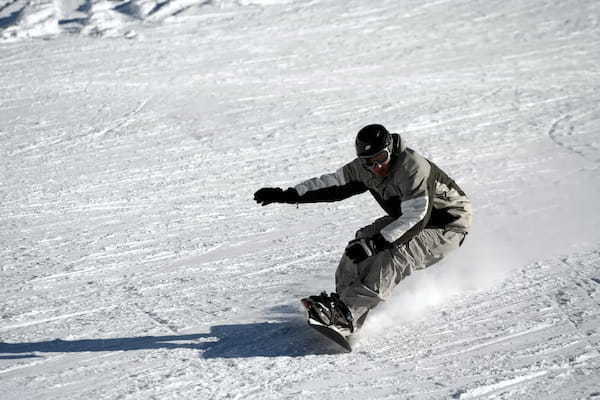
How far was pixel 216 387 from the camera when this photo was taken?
4758 millimetres

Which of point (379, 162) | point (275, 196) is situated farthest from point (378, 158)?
point (275, 196)

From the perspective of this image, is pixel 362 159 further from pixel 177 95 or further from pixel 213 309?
pixel 177 95

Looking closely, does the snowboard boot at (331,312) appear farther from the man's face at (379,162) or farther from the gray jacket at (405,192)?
the man's face at (379,162)

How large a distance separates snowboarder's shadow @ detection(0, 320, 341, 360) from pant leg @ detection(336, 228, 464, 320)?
0.36 m

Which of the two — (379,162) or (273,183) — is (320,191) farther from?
(273,183)

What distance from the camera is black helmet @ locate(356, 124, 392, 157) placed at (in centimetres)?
509

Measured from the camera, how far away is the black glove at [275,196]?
5645mm

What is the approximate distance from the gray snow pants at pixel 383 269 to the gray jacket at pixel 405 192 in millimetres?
144

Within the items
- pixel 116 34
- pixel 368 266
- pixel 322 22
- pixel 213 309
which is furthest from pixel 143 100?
pixel 368 266

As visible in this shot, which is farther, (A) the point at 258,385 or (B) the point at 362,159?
(B) the point at 362,159

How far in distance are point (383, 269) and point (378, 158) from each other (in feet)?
2.33

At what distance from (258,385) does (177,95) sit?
29.9 ft

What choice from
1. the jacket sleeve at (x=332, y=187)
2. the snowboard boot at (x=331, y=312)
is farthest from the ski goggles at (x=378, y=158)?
the snowboard boot at (x=331, y=312)

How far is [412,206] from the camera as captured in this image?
16.8ft
